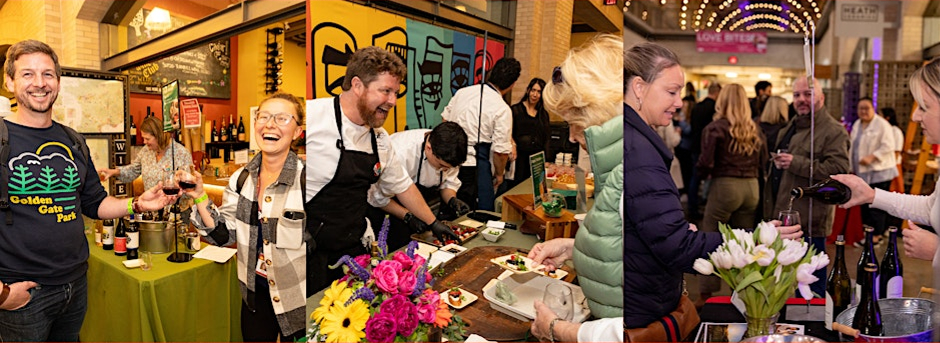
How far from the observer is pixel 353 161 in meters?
1.31

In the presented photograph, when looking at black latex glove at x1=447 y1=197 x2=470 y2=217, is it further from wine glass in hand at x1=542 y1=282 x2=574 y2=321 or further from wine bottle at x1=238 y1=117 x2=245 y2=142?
wine bottle at x1=238 y1=117 x2=245 y2=142

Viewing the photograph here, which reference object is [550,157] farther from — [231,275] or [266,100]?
[231,275]

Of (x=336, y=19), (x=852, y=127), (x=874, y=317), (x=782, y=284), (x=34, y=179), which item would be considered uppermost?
(x=336, y=19)

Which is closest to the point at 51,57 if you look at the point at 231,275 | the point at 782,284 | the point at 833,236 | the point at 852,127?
the point at 231,275

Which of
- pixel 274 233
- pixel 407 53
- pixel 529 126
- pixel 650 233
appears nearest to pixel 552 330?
pixel 650 233

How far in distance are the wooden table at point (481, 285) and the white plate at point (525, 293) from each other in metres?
0.02

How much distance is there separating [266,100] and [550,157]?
82 centimetres

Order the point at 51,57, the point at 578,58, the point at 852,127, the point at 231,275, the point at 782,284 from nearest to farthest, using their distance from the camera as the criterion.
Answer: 1. the point at 578,58
2. the point at 782,284
3. the point at 51,57
4. the point at 231,275
5. the point at 852,127

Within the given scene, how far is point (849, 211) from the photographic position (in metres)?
3.01

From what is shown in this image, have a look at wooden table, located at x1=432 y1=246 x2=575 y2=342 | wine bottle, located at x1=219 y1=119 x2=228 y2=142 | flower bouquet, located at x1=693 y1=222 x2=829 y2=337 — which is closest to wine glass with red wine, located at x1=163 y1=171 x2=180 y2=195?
wine bottle, located at x1=219 y1=119 x2=228 y2=142

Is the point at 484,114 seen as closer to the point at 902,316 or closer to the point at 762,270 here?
the point at 762,270

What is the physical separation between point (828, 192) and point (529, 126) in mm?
1410

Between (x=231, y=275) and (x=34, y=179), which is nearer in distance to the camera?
(x=34, y=179)

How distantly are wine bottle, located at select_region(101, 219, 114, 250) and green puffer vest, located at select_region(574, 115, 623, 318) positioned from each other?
55.1 inches
